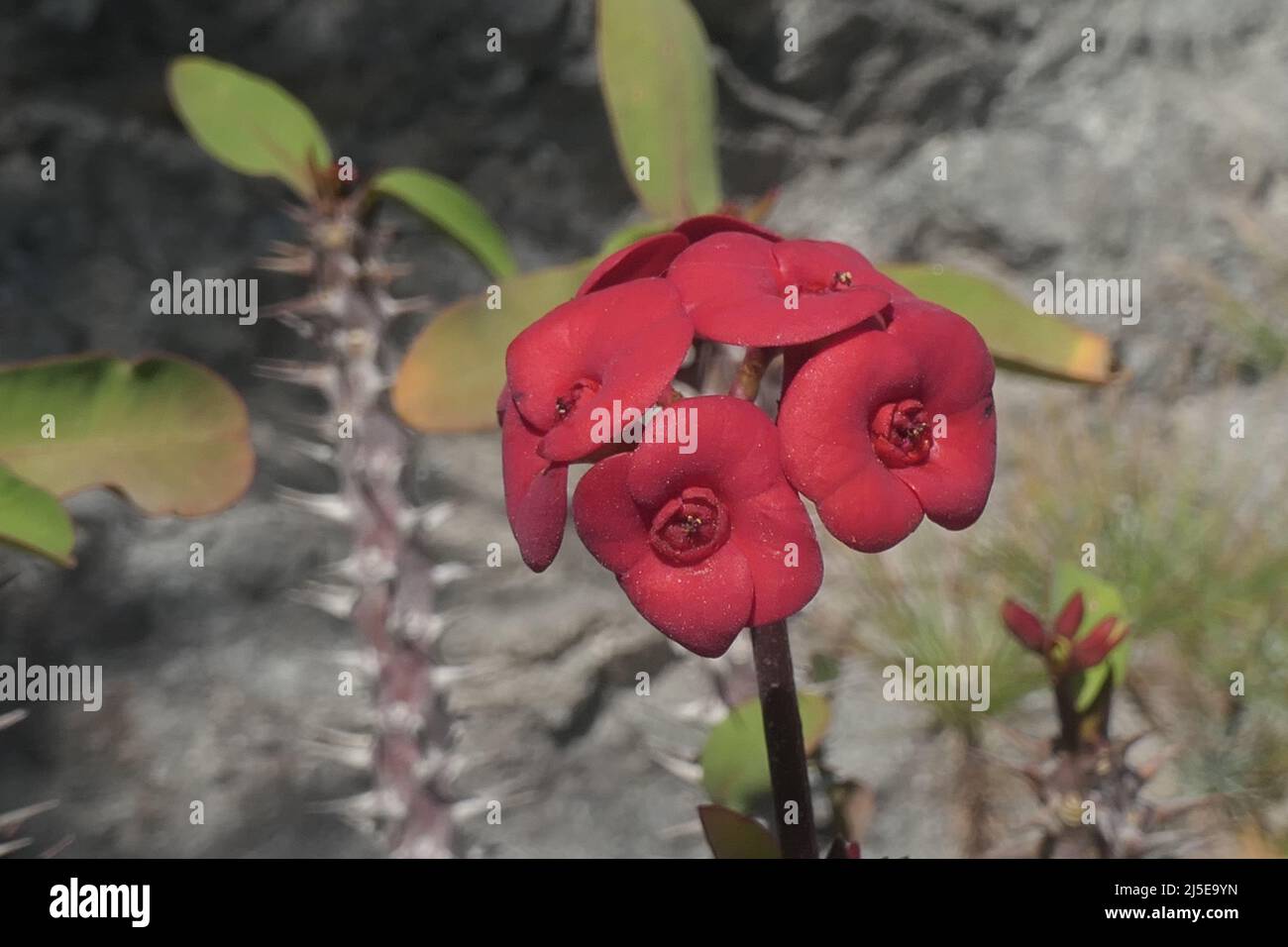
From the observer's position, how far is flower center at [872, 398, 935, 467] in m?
0.50

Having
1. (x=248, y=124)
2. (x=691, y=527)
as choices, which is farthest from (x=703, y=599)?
(x=248, y=124)

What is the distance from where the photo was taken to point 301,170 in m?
0.93

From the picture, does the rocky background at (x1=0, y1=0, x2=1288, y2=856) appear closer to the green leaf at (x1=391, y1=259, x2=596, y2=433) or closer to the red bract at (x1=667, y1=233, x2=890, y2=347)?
the green leaf at (x1=391, y1=259, x2=596, y2=433)

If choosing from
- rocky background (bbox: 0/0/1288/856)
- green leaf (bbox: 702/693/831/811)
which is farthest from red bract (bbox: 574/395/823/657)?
rocky background (bbox: 0/0/1288/856)

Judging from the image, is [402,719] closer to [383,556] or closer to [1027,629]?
[383,556]

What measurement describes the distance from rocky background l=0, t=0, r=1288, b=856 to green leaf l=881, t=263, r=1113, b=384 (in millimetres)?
913

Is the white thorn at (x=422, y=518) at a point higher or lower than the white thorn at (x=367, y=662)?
higher

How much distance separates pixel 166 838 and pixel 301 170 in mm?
1138

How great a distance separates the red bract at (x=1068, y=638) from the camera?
771 millimetres

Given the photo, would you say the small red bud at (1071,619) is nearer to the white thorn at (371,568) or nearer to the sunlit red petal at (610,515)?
the sunlit red petal at (610,515)

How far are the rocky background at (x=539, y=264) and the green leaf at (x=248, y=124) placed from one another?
28.7 inches

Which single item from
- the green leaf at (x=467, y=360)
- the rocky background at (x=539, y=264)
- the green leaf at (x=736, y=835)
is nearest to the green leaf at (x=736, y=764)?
the green leaf at (x=736, y=835)
